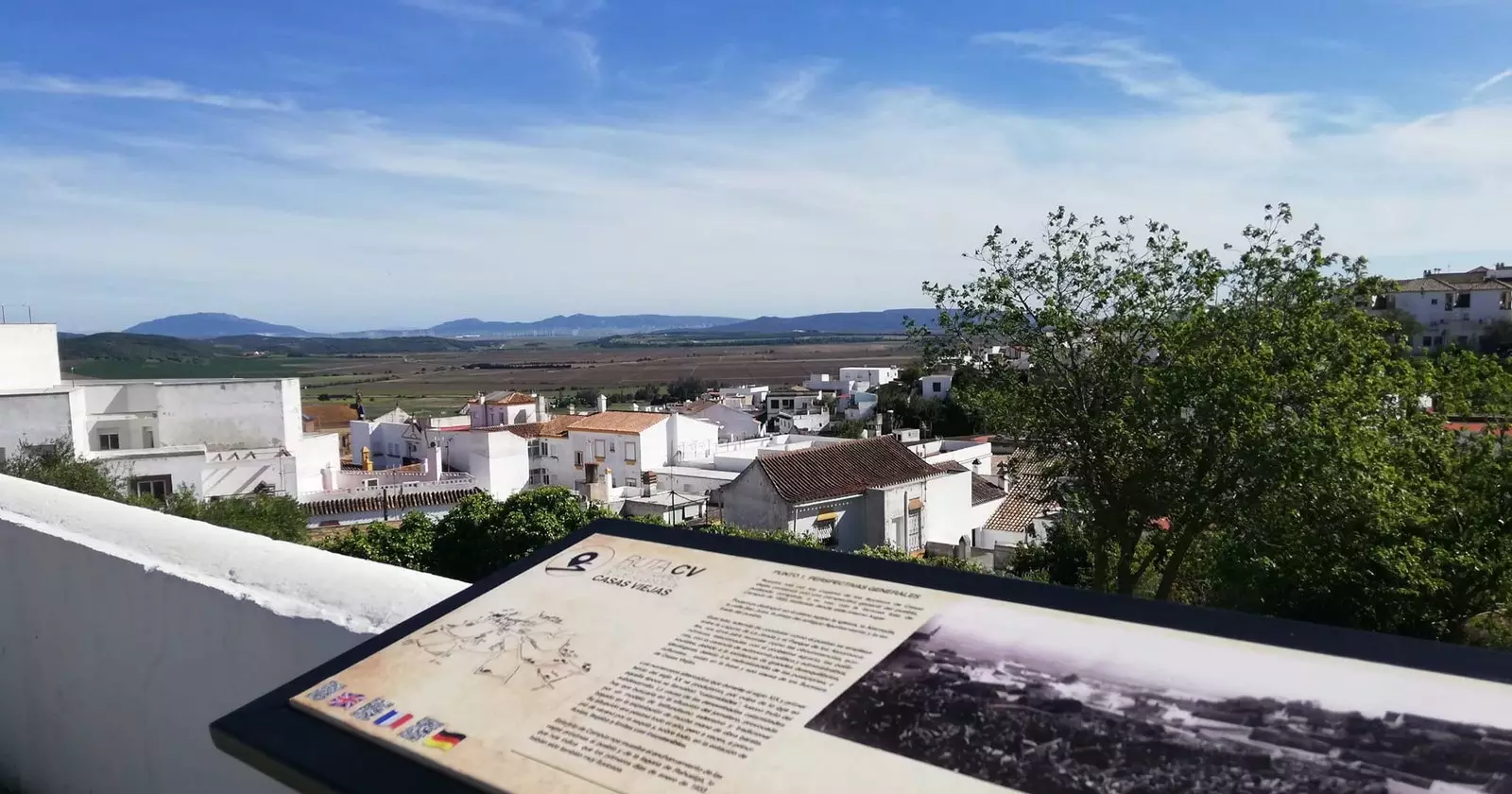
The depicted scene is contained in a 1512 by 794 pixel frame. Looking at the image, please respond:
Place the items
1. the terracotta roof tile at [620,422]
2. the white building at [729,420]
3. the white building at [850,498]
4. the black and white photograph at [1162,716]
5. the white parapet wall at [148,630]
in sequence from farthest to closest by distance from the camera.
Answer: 1. the white building at [729,420]
2. the terracotta roof tile at [620,422]
3. the white building at [850,498]
4. the white parapet wall at [148,630]
5. the black and white photograph at [1162,716]

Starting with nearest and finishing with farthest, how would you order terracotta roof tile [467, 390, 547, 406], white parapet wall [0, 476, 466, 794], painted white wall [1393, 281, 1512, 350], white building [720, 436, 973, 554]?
white parapet wall [0, 476, 466, 794] → white building [720, 436, 973, 554] → painted white wall [1393, 281, 1512, 350] → terracotta roof tile [467, 390, 547, 406]

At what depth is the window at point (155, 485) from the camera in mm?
22688

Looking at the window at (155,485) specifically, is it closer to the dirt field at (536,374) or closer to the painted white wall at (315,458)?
the painted white wall at (315,458)

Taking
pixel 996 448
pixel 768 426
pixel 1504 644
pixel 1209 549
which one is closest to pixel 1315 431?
pixel 1209 549

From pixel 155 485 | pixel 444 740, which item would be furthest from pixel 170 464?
pixel 444 740

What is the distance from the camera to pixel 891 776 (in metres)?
1.66

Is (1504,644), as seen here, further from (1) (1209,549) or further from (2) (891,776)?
(2) (891,776)

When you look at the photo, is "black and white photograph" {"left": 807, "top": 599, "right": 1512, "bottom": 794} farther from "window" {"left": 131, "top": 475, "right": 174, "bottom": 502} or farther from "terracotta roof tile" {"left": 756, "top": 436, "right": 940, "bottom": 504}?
"window" {"left": 131, "top": 475, "right": 174, "bottom": 502}

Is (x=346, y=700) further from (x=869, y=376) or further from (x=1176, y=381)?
(x=869, y=376)

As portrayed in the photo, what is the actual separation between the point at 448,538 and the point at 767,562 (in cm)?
1674

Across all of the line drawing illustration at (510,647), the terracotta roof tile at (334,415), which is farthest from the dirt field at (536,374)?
the line drawing illustration at (510,647)

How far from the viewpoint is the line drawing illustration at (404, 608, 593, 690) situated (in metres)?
2.20

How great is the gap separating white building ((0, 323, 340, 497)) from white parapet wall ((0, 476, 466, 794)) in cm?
2050

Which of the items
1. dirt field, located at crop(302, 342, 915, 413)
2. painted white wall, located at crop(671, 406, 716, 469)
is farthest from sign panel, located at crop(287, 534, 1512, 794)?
dirt field, located at crop(302, 342, 915, 413)
